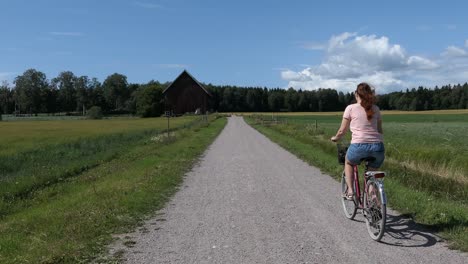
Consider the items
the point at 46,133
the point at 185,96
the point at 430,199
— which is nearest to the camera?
the point at 430,199

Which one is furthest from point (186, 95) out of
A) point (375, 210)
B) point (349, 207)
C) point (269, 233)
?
point (375, 210)

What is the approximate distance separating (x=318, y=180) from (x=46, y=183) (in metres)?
8.49

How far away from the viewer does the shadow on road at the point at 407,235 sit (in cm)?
627

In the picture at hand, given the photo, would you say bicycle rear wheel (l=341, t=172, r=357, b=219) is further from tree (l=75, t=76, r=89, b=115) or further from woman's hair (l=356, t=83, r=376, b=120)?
tree (l=75, t=76, r=89, b=115)

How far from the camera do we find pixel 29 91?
15200cm

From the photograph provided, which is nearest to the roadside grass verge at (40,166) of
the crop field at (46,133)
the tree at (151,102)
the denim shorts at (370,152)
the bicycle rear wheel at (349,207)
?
the crop field at (46,133)

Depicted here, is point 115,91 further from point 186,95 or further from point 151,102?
point 186,95

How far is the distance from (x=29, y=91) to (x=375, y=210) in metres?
162

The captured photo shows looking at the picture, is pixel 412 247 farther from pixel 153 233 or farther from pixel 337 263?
pixel 153 233

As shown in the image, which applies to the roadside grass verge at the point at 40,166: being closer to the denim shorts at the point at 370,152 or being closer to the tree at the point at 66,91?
the denim shorts at the point at 370,152

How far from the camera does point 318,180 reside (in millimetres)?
12633

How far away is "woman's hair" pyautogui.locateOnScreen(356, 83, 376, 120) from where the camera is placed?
6.79m

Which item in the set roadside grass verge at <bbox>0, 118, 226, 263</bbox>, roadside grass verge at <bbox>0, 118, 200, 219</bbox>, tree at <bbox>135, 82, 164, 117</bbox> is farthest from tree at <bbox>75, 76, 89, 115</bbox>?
roadside grass verge at <bbox>0, 118, 226, 263</bbox>

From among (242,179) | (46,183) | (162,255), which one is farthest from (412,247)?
(46,183)
